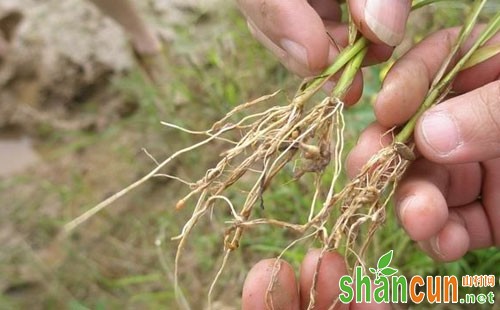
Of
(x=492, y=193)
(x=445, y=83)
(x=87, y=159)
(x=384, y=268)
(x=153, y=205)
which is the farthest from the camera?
(x=87, y=159)

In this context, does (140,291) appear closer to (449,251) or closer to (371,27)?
(449,251)

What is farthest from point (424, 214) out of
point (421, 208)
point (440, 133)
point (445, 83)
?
point (445, 83)

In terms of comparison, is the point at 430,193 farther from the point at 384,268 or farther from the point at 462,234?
the point at 384,268

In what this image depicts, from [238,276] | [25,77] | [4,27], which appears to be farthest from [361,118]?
[4,27]

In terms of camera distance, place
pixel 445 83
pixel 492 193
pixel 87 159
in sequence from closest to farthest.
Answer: pixel 445 83 < pixel 492 193 < pixel 87 159

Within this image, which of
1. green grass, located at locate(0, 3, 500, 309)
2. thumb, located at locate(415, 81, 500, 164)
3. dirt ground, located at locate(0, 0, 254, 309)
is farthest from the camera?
dirt ground, located at locate(0, 0, 254, 309)

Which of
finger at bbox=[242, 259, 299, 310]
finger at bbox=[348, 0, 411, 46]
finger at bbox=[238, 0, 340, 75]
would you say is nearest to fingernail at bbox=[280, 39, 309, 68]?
finger at bbox=[238, 0, 340, 75]

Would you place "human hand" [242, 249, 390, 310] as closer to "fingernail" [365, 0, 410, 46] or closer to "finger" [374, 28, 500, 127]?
"finger" [374, 28, 500, 127]
